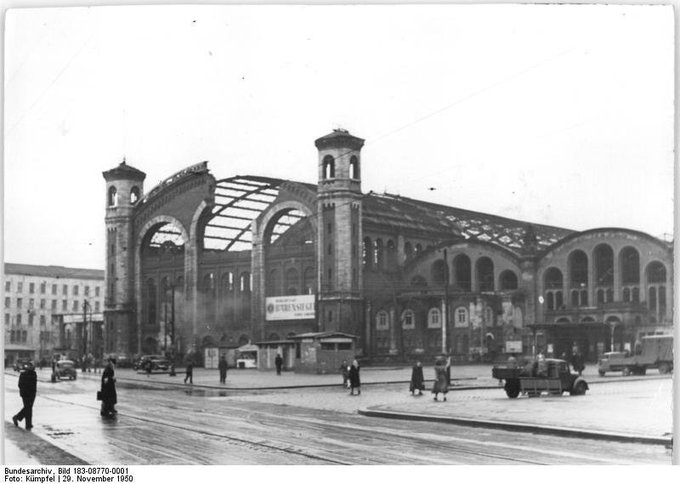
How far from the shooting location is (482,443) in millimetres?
17969

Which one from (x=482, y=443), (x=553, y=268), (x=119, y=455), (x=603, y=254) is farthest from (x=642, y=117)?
(x=553, y=268)

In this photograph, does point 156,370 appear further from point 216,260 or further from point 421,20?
point 421,20

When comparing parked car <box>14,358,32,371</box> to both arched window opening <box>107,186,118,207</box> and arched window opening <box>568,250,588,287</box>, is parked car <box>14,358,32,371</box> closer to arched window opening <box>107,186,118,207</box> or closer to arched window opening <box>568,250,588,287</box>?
arched window opening <box>107,186,118,207</box>

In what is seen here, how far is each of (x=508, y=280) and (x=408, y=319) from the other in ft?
28.3

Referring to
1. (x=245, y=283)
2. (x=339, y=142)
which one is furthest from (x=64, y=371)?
(x=245, y=283)

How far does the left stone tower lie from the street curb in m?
52.6

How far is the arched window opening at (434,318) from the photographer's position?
69438mm

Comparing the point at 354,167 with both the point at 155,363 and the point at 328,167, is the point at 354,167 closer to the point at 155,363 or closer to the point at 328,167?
the point at 328,167

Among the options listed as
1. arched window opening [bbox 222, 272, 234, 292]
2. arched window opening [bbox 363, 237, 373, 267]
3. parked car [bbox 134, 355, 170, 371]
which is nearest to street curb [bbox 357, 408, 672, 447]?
parked car [bbox 134, 355, 170, 371]

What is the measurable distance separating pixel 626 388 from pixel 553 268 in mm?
35811

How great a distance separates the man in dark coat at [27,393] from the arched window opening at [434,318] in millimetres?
49833

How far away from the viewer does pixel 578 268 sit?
2515 inches

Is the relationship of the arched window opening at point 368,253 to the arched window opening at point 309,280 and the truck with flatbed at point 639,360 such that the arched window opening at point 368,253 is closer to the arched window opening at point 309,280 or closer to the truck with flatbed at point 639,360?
the arched window opening at point 309,280

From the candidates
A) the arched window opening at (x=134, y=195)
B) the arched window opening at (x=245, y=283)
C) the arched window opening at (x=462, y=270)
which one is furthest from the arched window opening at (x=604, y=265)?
the arched window opening at (x=134, y=195)
